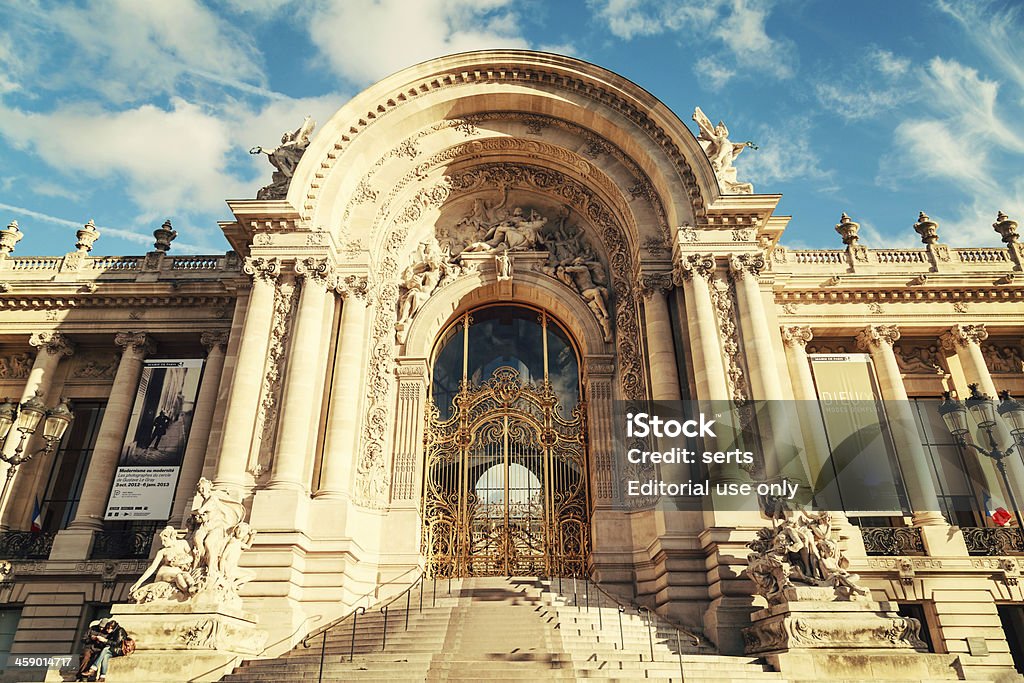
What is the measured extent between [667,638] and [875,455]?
30.1ft

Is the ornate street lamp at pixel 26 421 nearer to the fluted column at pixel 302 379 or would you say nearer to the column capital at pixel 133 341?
the fluted column at pixel 302 379

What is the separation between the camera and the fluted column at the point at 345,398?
14438 mm

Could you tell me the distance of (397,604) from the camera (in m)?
13.5

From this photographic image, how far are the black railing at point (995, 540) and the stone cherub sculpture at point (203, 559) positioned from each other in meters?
16.2

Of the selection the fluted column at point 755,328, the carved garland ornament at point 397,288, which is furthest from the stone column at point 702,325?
the carved garland ornament at point 397,288

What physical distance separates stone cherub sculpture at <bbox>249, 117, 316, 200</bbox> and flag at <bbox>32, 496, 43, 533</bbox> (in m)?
10.3

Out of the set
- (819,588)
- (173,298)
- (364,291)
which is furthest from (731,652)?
(173,298)

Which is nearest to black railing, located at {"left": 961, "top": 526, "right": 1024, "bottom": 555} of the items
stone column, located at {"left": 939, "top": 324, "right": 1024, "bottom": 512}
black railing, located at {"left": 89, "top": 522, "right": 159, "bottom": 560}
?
stone column, located at {"left": 939, "top": 324, "right": 1024, "bottom": 512}

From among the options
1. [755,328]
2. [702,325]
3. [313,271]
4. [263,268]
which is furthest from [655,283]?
[263,268]

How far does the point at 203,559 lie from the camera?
1135 cm

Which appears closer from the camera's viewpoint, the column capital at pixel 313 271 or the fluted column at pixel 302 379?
the fluted column at pixel 302 379

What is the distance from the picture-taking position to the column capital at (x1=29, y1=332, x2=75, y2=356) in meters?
19.5

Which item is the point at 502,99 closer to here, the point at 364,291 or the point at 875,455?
the point at 364,291

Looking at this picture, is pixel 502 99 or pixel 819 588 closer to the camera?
pixel 819 588
